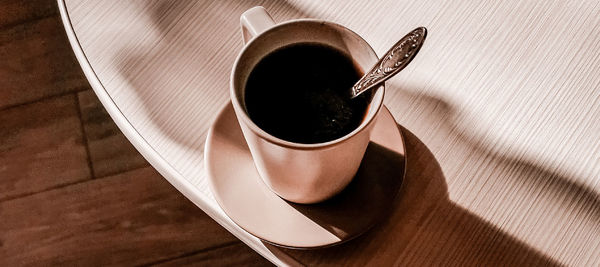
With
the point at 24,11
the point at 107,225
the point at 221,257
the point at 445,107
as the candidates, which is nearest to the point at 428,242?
the point at 445,107

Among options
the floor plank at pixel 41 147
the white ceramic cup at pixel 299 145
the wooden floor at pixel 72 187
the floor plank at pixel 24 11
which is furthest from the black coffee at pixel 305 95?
the floor plank at pixel 24 11

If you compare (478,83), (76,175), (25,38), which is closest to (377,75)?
(478,83)

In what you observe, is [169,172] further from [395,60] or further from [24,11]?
[24,11]

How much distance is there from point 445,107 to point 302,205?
16cm

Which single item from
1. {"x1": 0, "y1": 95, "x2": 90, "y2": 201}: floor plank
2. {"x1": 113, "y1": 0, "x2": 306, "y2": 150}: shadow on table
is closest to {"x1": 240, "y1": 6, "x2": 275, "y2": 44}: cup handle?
{"x1": 113, "y1": 0, "x2": 306, "y2": 150}: shadow on table

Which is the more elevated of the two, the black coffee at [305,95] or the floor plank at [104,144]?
the black coffee at [305,95]

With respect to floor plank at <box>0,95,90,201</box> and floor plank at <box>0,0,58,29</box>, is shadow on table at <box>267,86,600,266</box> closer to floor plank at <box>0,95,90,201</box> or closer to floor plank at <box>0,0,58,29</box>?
floor plank at <box>0,95,90,201</box>

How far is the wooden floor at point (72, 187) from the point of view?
85cm

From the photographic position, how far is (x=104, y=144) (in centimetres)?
94

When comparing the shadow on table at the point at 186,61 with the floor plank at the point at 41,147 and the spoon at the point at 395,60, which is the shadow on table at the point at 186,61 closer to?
the spoon at the point at 395,60

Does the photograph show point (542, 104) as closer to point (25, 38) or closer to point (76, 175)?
point (76, 175)

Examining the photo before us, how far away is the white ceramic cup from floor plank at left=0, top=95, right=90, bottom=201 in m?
0.68

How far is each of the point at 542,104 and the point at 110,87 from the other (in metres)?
0.38

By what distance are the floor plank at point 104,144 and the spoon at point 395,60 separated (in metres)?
0.68
